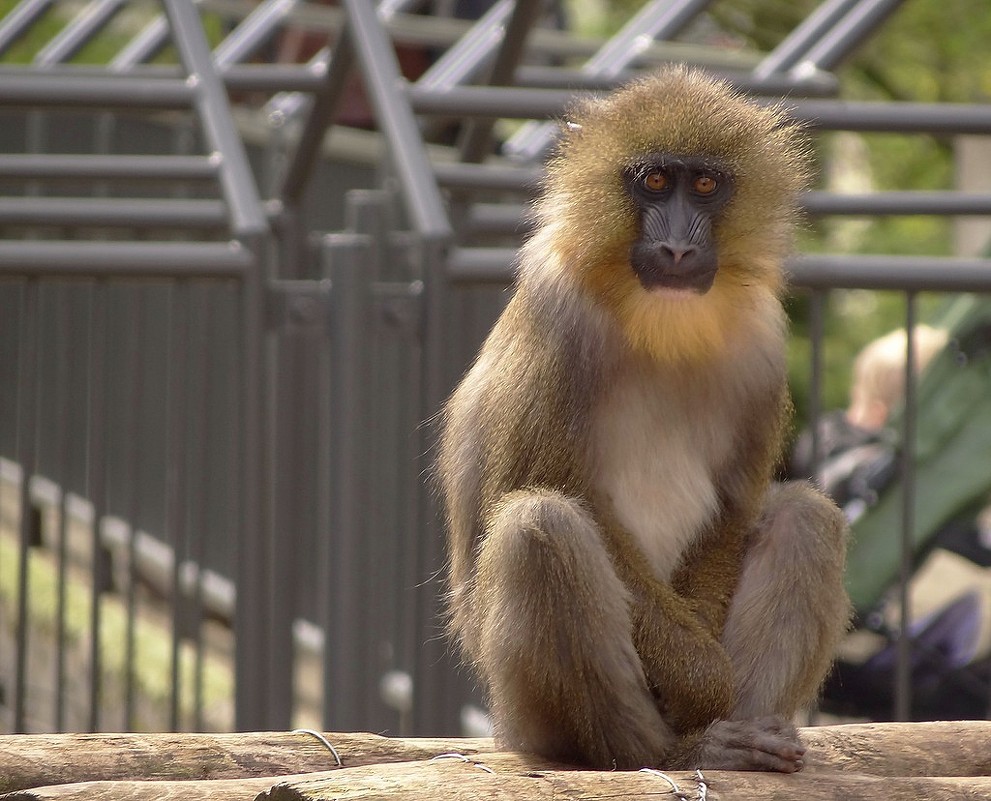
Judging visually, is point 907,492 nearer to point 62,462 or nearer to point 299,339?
point 299,339

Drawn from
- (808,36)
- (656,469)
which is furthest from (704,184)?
(808,36)

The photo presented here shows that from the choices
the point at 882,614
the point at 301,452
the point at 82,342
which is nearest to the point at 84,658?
the point at 82,342

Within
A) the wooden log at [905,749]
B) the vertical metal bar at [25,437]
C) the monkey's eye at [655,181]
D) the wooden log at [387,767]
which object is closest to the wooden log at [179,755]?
the wooden log at [387,767]

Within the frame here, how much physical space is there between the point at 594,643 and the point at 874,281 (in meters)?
1.64

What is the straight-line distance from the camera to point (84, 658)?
7559 mm

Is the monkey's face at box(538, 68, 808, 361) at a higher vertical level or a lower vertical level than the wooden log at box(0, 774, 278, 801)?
higher

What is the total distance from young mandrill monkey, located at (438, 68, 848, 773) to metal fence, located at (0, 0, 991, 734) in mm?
579

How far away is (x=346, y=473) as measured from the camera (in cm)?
452

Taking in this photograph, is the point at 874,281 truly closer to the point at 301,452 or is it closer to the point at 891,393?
the point at 301,452

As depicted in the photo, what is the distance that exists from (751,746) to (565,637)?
44 centimetres

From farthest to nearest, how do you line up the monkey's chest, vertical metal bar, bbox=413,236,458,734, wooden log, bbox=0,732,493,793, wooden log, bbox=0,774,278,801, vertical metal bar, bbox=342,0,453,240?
vertical metal bar, bbox=342,0,453,240 → vertical metal bar, bbox=413,236,458,734 → the monkey's chest → wooden log, bbox=0,732,493,793 → wooden log, bbox=0,774,278,801

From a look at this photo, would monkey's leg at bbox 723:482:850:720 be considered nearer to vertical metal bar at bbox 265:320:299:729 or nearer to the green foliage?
vertical metal bar at bbox 265:320:299:729

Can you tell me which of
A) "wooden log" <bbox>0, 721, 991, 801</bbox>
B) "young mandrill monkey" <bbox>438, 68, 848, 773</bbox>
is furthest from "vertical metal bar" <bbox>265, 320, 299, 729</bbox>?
"wooden log" <bbox>0, 721, 991, 801</bbox>

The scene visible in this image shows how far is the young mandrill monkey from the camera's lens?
321 centimetres
